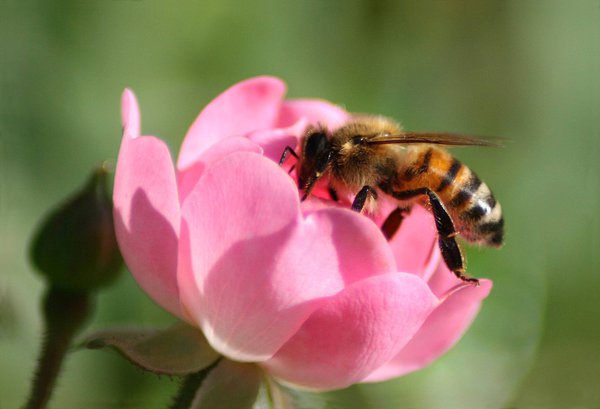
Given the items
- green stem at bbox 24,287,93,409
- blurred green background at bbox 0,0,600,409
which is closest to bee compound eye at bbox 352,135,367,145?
green stem at bbox 24,287,93,409

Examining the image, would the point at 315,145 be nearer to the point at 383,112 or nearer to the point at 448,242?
the point at 448,242

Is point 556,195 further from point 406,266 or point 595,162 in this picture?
point 406,266

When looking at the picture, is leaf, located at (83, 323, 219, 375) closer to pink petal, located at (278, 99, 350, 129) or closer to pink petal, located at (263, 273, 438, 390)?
pink petal, located at (263, 273, 438, 390)

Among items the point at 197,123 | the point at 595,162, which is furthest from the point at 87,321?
the point at 595,162

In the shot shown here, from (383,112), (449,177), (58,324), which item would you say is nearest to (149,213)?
(58,324)

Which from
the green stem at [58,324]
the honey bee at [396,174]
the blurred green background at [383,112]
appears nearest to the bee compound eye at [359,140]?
the honey bee at [396,174]

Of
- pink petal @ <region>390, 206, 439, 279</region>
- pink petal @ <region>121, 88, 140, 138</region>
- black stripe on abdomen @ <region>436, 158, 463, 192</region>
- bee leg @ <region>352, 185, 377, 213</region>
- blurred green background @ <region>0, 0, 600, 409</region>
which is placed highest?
pink petal @ <region>121, 88, 140, 138</region>
